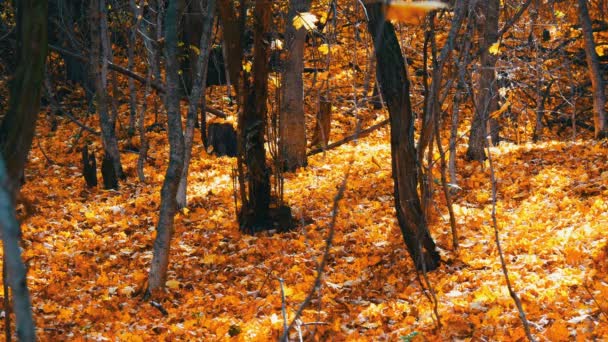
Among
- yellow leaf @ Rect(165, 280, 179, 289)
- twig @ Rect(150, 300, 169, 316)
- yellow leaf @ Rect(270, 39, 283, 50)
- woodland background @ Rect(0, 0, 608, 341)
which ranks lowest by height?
twig @ Rect(150, 300, 169, 316)

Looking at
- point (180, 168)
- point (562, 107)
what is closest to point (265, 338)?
point (180, 168)

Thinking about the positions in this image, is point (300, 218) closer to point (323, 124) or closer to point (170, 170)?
point (170, 170)

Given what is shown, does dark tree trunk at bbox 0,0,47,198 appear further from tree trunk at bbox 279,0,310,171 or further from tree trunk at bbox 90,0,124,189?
tree trunk at bbox 279,0,310,171

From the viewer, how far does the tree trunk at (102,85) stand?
9.88 meters

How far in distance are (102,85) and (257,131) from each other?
3.81m

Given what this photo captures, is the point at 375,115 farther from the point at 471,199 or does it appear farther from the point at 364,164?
the point at 471,199

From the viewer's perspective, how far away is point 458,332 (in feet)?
15.6

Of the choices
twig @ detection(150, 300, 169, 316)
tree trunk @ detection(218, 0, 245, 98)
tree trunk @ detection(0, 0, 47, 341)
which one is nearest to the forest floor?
twig @ detection(150, 300, 169, 316)

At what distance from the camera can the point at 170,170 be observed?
20.1 feet

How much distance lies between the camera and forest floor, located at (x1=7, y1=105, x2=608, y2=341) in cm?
513

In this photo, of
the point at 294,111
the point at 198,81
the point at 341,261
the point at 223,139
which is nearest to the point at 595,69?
the point at 294,111

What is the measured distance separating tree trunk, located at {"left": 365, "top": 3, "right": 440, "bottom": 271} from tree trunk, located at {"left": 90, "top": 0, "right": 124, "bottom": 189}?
5808 mm

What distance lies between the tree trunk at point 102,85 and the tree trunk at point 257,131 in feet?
11.5

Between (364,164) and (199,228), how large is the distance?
3.75 metres
